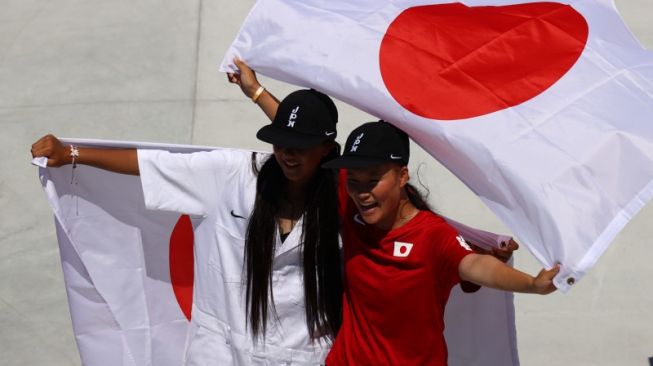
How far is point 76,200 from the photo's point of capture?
12.7 ft

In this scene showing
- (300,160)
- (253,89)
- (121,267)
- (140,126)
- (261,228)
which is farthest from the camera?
(140,126)

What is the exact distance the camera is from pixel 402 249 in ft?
10.5

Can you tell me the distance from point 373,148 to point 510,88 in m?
0.49

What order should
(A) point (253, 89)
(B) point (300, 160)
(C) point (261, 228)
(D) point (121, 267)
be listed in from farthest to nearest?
(D) point (121, 267) → (A) point (253, 89) → (C) point (261, 228) → (B) point (300, 160)

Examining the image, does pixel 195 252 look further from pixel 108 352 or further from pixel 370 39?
pixel 370 39

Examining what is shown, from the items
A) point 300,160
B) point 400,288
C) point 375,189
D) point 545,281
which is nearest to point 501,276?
point 545,281

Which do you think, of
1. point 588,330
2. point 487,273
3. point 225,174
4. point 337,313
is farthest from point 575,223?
point 588,330

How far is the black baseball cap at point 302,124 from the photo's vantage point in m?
3.26

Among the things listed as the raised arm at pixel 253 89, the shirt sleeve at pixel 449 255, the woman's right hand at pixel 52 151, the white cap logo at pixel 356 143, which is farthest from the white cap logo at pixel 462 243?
the woman's right hand at pixel 52 151

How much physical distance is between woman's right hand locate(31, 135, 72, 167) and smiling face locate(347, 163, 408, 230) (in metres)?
0.98

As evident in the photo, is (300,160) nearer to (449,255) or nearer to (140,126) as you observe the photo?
(449,255)

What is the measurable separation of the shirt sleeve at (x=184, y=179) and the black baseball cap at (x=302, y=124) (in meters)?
0.25

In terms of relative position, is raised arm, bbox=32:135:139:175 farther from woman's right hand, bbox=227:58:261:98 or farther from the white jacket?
A: woman's right hand, bbox=227:58:261:98

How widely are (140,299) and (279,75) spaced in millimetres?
1025
